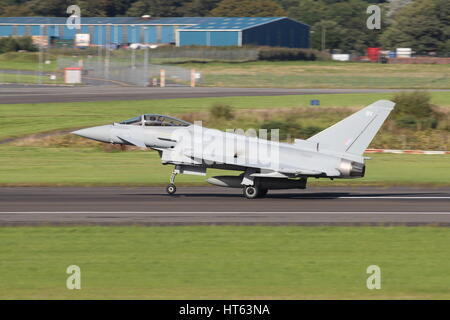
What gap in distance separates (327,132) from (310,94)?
4550 centimetres

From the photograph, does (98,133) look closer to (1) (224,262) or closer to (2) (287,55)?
(1) (224,262)

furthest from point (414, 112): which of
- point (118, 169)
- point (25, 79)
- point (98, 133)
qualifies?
point (25, 79)

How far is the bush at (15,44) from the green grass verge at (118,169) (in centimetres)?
8502

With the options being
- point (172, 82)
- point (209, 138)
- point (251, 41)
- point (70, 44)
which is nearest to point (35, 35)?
point (70, 44)

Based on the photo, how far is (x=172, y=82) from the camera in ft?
297

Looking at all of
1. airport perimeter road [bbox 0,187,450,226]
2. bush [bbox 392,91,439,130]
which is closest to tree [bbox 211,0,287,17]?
bush [bbox 392,91,439,130]

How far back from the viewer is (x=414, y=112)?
53.5 m

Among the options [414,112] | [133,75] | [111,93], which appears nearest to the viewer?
[414,112]

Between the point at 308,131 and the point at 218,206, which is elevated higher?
the point at 308,131

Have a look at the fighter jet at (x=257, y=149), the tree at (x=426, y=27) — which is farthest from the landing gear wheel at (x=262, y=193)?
the tree at (x=426, y=27)

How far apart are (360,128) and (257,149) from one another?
150 inches

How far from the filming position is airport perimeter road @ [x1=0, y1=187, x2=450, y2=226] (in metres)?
23.3

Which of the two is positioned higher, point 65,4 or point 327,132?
point 65,4
